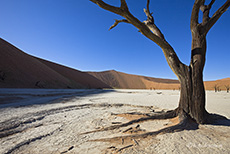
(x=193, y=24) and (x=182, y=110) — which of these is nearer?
(x=182, y=110)

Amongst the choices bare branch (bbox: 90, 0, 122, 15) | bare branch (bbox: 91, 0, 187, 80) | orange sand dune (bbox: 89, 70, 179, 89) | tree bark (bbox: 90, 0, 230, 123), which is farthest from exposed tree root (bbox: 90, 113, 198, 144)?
orange sand dune (bbox: 89, 70, 179, 89)

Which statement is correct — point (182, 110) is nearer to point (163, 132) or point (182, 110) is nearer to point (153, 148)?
point (163, 132)

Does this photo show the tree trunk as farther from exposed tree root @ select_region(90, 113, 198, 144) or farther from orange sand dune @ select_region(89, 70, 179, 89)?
orange sand dune @ select_region(89, 70, 179, 89)

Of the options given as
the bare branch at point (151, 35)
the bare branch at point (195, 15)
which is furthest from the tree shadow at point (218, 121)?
the bare branch at point (195, 15)

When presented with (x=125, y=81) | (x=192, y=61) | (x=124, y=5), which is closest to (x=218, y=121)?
(x=192, y=61)

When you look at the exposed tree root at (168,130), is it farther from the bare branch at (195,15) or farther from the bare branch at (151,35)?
the bare branch at (195,15)

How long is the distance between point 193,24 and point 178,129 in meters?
2.64

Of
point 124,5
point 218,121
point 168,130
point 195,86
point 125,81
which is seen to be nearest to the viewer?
point 168,130

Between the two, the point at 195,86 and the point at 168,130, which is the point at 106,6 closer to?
the point at 195,86

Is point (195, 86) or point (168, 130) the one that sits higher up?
point (195, 86)

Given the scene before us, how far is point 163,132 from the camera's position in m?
2.04

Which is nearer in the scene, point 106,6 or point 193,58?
point 106,6

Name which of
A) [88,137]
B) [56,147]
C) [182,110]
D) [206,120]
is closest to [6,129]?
[56,147]

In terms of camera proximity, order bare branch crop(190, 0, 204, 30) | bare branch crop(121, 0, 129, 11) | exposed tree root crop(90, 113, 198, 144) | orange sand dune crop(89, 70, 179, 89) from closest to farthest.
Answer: exposed tree root crop(90, 113, 198, 144) < bare branch crop(121, 0, 129, 11) < bare branch crop(190, 0, 204, 30) < orange sand dune crop(89, 70, 179, 89)
